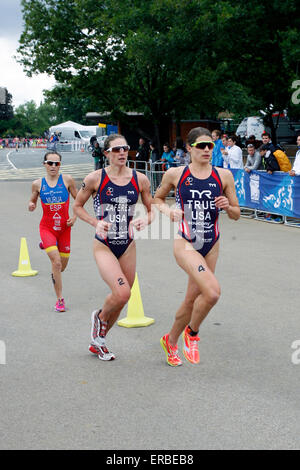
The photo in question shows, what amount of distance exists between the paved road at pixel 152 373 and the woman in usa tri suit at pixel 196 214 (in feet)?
1.53

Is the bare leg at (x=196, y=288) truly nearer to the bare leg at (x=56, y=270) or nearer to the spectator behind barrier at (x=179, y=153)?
the bare leg at (x=56, y=270)

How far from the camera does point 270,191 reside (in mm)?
A: 15531

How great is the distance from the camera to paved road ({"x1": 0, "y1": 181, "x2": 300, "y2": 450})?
4332mm

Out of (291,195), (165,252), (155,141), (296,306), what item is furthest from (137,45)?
(296,306)

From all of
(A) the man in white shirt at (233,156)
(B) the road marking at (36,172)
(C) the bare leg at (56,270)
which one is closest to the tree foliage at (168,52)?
(A) the man in white shirt at (233,156)

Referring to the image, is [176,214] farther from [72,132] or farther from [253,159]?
[72,132]

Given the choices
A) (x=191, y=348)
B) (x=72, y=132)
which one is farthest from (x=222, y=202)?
(x=72, y=132)

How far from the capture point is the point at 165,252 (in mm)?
12555

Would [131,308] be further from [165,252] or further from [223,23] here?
[223,23]

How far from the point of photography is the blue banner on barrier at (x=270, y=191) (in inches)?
573

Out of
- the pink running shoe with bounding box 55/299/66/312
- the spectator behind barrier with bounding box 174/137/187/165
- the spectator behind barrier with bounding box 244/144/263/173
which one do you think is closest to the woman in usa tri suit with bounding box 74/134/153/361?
the pink running shoe with bounding box 55/299/66/312

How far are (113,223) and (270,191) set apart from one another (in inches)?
398

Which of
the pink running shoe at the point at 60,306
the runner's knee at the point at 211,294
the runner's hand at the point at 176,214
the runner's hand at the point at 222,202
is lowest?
the pink running shoe at the point at 60,306

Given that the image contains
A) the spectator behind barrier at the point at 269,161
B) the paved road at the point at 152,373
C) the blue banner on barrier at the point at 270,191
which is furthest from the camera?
the spectator behind barrier at the point at 269,161
